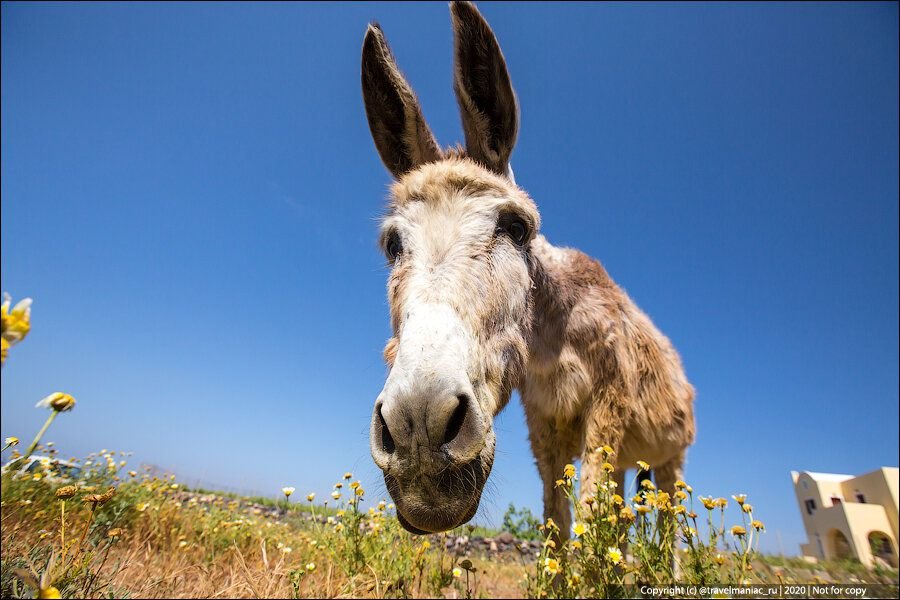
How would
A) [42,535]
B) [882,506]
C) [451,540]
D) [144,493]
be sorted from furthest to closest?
[882,506] < [451,540] < [144,493] < [42,535]

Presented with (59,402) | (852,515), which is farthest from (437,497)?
(852,515)

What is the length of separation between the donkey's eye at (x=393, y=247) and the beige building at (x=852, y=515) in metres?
19.2

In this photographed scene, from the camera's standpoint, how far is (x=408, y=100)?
3.02 m

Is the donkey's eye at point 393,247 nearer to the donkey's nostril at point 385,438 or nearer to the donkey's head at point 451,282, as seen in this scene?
the donkey's head at point 451,282

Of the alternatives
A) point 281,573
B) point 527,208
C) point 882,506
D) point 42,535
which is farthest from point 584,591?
point 882,506

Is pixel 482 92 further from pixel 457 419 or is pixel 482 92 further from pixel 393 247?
pixel 457 419

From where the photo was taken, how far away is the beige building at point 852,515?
14586 mm

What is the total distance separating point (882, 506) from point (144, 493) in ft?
80.2

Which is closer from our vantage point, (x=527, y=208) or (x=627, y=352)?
(x=527, y=208)

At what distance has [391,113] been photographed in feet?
10.7

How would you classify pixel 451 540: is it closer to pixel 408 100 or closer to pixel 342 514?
pixel 342 514

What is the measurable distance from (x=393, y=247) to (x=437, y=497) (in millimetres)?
1768

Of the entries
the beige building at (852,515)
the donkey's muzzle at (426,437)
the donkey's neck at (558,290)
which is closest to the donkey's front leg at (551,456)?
the donkey's neck at (558,290)

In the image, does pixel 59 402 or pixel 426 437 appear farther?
pixel 426 437
